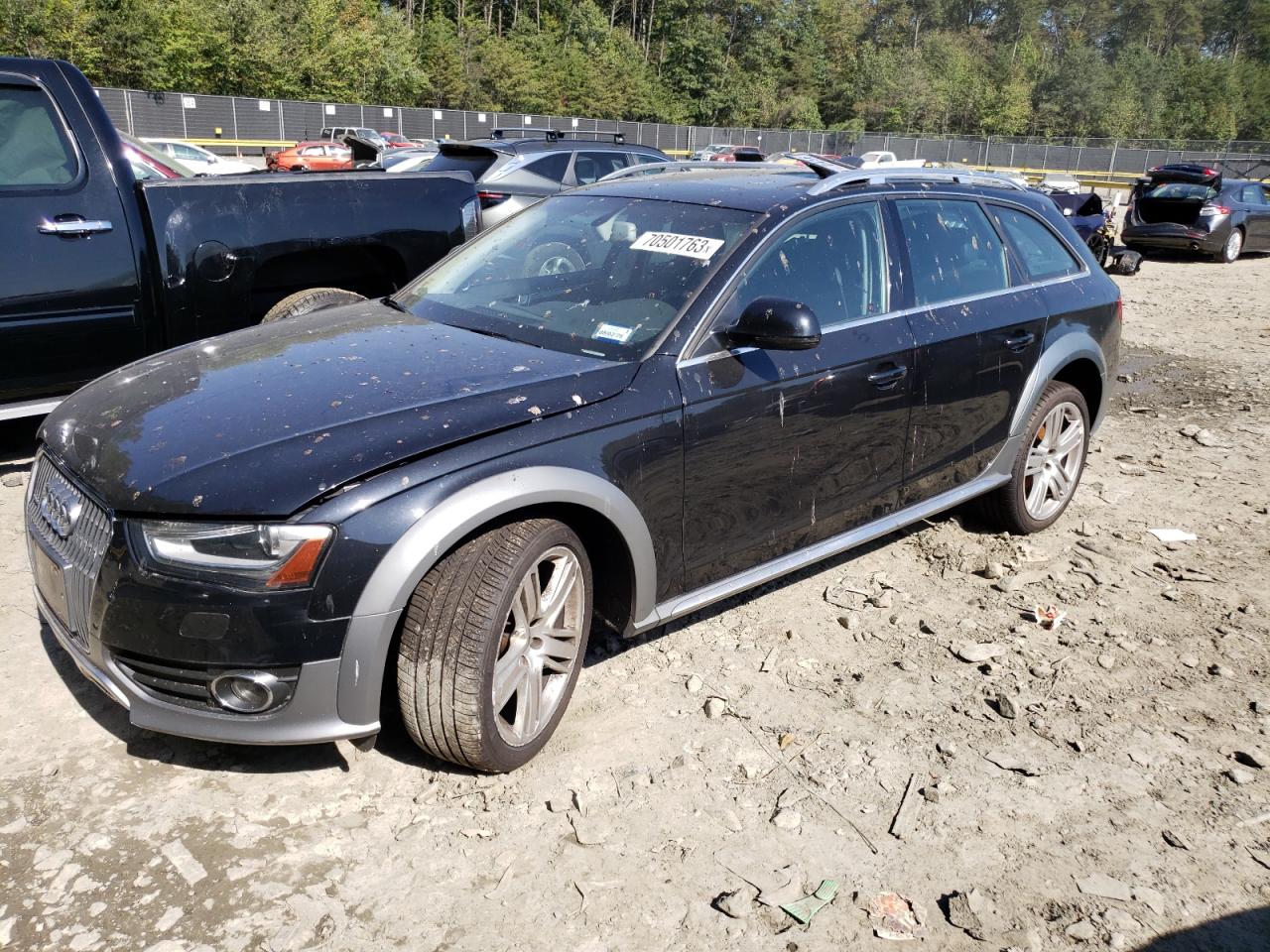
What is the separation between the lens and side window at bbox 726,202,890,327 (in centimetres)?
376

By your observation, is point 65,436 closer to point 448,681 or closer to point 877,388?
point 448,681

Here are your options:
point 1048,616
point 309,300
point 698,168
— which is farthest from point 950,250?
point 309,300

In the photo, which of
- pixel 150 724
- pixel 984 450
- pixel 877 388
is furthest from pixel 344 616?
pixel 984 450

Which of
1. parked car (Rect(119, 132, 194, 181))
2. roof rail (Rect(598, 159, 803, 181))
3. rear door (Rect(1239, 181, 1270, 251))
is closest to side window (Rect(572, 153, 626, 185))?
parked car (Rect(119, 132, 194, 181))

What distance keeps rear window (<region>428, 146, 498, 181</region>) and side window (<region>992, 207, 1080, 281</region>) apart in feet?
22.0

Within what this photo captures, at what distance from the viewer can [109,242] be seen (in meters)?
5.16

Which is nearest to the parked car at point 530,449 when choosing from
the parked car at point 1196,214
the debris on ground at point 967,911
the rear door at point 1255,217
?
the debris on ground at point 967,911

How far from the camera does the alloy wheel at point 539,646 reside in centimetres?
307

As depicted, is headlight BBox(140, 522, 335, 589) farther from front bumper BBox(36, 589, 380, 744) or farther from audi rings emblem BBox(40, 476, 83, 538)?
audi rings emblem BBox(40, 476, 83, 538)

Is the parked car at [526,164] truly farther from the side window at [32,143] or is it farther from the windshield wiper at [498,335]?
the windshield wiper at [498,335]

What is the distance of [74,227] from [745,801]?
4.23m

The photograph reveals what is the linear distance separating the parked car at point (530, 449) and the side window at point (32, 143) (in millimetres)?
2017

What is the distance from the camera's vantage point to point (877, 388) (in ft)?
13.3

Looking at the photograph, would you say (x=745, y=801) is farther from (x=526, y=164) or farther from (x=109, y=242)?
(x=526, y=164)
